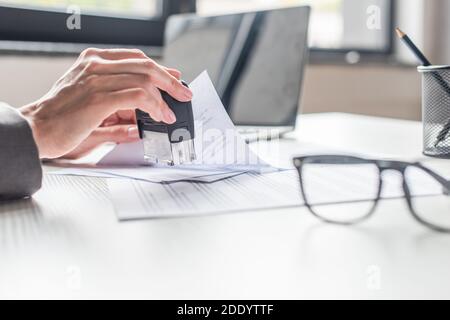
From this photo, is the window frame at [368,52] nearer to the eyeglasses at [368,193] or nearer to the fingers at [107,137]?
the fingers at [107,137]

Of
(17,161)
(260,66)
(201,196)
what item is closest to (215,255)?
(201,196)

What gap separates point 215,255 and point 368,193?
0.79 ft

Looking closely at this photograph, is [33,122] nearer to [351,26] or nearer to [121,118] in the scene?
[121,118]

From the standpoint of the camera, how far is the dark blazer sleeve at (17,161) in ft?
1.80

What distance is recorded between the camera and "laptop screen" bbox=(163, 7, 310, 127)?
1.12 meters

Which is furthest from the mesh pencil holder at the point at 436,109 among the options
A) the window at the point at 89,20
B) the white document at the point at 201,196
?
the window at the point at 89,20

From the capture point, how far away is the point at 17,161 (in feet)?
1.83

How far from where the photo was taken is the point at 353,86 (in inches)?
86.4

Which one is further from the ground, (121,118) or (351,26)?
(351,26)

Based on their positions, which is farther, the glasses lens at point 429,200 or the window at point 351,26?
the window at point 351,26

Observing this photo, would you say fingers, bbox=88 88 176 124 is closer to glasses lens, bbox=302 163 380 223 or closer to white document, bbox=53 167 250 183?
white document, bbox=53 167 250 183

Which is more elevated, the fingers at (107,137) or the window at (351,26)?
the window at (351,26)

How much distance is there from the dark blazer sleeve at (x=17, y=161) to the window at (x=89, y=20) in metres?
1.11
